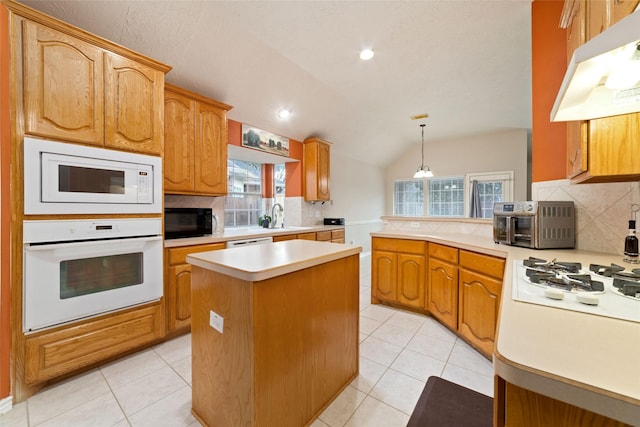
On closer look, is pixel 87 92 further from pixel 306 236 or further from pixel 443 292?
pixel 443 292

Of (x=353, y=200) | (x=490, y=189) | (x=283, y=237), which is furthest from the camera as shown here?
(x=353, y=200)

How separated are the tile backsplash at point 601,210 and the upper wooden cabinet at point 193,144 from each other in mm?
3231

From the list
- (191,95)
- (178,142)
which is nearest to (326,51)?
(191,95)

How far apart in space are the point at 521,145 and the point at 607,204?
4497 mm

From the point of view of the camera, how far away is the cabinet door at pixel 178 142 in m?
2.42

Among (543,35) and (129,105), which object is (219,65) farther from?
(543,35)

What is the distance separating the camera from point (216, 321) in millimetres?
1246

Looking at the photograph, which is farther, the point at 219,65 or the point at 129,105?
the point at 219,65

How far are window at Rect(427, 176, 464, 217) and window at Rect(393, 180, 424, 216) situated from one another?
0.26m

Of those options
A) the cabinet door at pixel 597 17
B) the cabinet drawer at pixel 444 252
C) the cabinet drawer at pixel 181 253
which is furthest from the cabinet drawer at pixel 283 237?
the cabinet door at pixel 597 17

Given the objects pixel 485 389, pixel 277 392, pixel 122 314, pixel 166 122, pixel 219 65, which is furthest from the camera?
pixel 219 65

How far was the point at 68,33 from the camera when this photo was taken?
5.42ft

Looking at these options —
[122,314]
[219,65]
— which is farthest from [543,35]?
[122,314]

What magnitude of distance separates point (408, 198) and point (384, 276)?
457 cm
